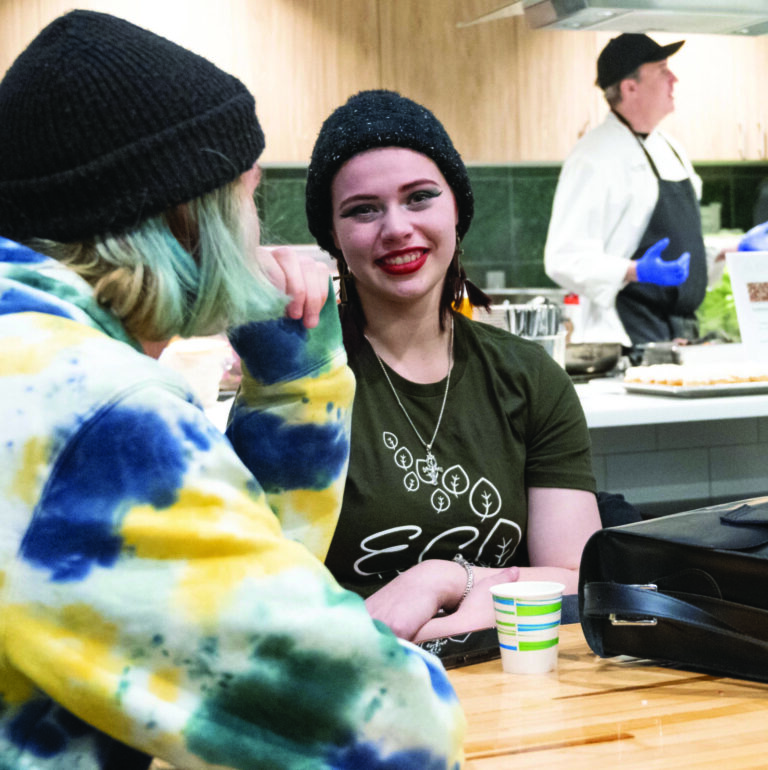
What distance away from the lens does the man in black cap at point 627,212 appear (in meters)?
3.69

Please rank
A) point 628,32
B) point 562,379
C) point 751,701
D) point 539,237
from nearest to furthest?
point 751,701, point 562,379, point 628,32, point 539,237

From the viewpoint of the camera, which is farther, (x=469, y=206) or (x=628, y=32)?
(x=628, y=32)

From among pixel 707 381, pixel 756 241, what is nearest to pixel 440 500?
pixel 707 381

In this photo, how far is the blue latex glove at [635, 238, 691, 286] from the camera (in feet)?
11.0

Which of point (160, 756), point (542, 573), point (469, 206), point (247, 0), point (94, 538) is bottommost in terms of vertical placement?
point (542, 573)

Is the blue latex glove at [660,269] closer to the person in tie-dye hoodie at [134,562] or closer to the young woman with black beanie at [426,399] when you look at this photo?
the young woman with black beanie at [426,399]

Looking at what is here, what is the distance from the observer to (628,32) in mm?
3643

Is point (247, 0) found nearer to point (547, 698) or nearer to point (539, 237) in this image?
point (539, 237)

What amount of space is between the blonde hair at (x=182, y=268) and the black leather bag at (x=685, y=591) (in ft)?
1.33

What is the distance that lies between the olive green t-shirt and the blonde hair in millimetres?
697

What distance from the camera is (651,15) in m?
→ 3.17

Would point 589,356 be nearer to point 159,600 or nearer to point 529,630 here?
point 529,630

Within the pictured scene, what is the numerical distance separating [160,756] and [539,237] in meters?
4.60

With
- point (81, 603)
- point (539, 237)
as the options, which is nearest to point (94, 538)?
point (81, 603)
